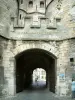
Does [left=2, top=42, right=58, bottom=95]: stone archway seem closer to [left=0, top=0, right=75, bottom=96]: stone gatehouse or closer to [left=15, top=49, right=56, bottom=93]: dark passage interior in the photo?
[left=0, top=0, right=75, bottom=96]: stone gatehouse

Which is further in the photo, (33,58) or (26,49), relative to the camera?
(33,58)

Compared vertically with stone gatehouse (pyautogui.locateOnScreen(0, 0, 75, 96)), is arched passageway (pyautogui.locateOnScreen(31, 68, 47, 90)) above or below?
below

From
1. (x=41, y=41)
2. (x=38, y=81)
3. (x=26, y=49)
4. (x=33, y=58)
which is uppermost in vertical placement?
(x=41, y=41)

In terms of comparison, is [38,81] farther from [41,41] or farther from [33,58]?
[41,41]

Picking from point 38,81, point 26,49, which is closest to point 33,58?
point 26,49

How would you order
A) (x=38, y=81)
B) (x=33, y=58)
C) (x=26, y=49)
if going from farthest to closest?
(x=38, y=81) → (x=33, y=58) → (x=26, y=49)

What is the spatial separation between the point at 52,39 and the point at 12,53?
2.12 meters

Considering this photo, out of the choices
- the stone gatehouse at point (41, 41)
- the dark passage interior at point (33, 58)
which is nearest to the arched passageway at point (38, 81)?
the dark passage interior at point (33, 58)

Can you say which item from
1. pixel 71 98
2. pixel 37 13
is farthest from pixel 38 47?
pixel 37 13

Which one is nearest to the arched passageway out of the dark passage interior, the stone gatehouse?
the dark passage interior

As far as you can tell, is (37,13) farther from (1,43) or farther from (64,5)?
(1,43)

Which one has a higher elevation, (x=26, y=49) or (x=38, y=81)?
(x=26, y=49)

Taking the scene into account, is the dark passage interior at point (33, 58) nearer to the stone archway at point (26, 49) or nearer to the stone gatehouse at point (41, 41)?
the stone archway at point (26, 49)

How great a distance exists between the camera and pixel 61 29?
10602 millimetres
